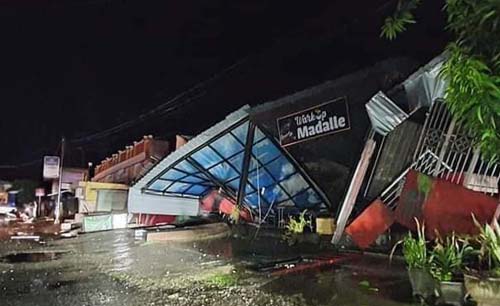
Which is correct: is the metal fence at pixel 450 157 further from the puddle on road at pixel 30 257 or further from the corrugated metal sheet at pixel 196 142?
the puddle on road at pixel 30 257

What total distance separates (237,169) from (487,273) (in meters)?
8.80

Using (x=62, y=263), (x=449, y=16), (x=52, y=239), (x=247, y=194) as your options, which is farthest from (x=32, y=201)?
(x=449, y=16)

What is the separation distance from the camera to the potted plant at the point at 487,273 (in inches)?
176

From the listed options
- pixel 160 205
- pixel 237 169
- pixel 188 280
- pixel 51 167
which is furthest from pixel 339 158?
pixel 51 167

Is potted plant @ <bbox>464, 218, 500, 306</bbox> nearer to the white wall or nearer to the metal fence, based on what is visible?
the metal fence

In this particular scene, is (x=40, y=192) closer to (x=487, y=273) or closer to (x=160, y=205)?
(x=160, y=205)

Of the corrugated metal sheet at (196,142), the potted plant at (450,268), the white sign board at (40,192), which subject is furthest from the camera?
the white sign board at (40,192)

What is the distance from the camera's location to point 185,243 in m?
11.3

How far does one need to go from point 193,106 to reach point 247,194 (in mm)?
7297

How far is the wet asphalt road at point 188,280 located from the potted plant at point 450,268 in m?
0.44

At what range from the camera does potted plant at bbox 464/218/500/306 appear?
4.48 meters

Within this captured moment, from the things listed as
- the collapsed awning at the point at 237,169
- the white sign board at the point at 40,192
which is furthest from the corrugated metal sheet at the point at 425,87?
the white sign board at the point at 40,192

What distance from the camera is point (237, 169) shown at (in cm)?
1302

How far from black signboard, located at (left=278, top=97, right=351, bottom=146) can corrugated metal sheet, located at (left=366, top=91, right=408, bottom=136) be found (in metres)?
1.76
